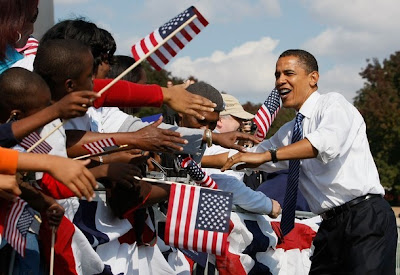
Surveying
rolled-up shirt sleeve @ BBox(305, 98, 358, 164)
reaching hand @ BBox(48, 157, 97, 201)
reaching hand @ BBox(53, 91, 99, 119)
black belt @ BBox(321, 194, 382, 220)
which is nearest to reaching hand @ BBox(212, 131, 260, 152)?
rolled-up shirt sleeve @ BBox(305, 98, 358, 164)

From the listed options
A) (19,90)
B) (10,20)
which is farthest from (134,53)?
(10,20)

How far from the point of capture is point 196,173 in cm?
653

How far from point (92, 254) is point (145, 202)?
0.53 meters

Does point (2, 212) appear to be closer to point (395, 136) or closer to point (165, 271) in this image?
point (165, 271)

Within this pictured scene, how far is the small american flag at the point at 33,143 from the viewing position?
4367 millimetres

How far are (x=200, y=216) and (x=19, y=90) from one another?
1.45 m

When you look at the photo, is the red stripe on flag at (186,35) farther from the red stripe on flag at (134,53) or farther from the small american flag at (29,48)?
the small american flag at (29,48)

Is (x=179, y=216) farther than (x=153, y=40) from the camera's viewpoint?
Yes

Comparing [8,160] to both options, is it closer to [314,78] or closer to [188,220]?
[188,220]

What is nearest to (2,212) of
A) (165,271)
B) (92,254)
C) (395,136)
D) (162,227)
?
(92,254)

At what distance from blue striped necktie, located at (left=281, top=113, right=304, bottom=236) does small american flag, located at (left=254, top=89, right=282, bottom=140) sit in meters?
0.80

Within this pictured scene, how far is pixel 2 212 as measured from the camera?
4.38 m

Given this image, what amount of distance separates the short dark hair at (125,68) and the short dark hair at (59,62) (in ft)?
5.38

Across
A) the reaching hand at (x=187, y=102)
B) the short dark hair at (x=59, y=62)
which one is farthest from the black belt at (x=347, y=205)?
the short dark hair at (x=59, y=62)
